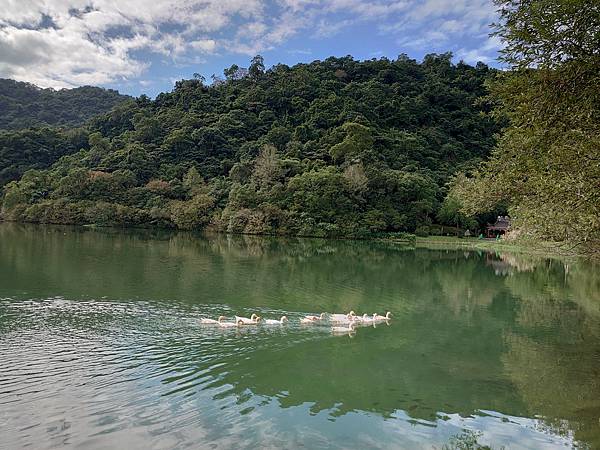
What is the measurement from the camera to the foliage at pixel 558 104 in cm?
904

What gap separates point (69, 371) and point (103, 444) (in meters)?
3.79

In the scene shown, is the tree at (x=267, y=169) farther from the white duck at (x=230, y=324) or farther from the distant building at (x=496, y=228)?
the white duck at (x=230, y=324)

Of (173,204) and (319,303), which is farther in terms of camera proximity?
(173,204)

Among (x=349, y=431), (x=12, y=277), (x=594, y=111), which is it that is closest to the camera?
(x=349, y=431)

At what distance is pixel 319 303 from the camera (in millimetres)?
20172

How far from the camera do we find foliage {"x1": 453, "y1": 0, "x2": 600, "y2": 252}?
29.7 ft

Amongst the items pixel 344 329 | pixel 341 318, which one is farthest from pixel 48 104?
pixel 344 329

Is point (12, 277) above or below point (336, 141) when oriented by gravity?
below

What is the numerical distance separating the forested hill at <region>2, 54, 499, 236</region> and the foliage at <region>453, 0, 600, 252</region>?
43951mm

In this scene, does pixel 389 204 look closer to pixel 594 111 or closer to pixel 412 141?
pixel 412 141

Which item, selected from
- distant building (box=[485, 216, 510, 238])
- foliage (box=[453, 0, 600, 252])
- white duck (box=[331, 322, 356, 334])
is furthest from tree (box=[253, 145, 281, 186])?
foliage (box=[453, 0, 600, 252])

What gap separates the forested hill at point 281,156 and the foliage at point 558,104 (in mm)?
43951

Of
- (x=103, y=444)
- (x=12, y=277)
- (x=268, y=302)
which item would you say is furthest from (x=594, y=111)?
(x=12, y=277)

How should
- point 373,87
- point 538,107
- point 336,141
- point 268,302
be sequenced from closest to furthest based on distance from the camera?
point 538,107 < point 268,302 < point 336,141 < point 373,87
